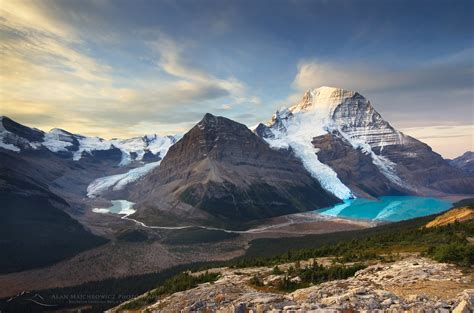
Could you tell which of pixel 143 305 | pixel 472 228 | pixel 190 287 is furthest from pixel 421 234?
pixel 143 305

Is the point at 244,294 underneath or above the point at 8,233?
above

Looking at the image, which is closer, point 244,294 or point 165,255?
point 244,294

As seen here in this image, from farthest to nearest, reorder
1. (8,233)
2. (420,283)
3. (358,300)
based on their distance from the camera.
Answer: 1. (8,233)
2. (420,283)
3. (358,300)

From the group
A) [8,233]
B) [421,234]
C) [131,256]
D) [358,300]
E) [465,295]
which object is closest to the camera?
[465,295]

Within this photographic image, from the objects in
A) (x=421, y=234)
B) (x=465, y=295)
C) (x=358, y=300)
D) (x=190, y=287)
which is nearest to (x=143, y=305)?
(x=190, y=287)

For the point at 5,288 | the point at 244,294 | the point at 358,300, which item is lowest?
the point at 5,288

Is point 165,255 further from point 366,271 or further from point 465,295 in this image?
point 465,295

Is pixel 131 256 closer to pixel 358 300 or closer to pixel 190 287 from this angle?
pixel 190 287
